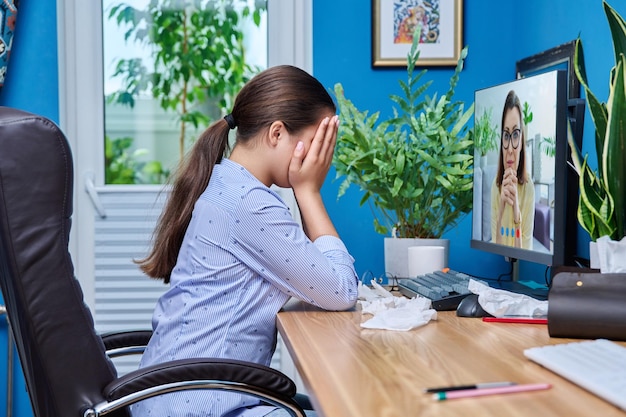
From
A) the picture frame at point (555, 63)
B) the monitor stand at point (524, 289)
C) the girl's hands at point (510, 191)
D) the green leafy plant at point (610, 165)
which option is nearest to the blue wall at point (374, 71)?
the picture frame at point (555, 63)

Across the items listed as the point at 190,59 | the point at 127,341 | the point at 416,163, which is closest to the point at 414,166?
the point at 416,163

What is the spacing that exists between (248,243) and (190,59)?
1.56 m

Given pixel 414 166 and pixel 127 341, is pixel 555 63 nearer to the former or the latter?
pixel 414 166

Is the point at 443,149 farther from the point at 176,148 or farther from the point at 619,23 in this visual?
the point at 176,148

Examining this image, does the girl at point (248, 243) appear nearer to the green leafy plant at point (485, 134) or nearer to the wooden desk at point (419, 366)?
the wooden desk at point (419, 366)

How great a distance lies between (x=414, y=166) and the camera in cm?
213

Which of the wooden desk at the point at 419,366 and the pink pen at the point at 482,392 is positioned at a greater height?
the pink pen at the point at 482,392

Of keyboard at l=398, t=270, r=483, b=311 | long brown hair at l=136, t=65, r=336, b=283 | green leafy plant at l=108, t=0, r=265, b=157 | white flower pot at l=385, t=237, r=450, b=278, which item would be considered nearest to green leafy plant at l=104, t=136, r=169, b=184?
green leafy plant at l=108, t=0, r=265, b=157

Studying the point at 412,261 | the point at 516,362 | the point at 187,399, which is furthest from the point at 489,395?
the point at 412,261

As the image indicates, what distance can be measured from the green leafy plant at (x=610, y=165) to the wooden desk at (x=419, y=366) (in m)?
0.33

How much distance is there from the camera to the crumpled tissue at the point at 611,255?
1.40 m

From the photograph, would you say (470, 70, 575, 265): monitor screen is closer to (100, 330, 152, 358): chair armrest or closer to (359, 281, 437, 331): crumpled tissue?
(359, 281, 437, 331): crumpled tissue

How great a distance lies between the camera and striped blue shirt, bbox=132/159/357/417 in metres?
1.43

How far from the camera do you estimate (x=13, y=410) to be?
273cm
